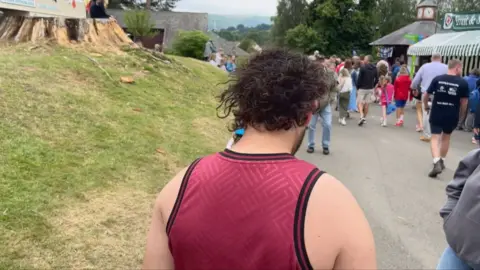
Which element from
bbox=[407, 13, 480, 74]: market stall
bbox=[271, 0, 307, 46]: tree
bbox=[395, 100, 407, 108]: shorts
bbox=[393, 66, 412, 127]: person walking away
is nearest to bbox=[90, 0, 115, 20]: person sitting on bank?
bbox=[393, 66, 412, 127]: person walking away

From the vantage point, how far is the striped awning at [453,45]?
16622 mm

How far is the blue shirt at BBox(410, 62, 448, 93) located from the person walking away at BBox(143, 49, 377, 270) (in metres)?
9.11

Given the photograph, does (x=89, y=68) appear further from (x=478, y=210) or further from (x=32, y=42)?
(x=478, y=210)

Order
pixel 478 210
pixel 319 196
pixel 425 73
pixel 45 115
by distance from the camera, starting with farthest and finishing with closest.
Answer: pixel 425 73
pixel 45 115
pixel 478 210
pixel 319 196

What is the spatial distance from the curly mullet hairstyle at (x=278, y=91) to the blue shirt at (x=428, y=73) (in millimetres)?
9026

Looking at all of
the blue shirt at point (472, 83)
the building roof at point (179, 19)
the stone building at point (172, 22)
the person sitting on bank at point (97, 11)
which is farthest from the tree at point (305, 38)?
the blue shirt at point (472, 83)

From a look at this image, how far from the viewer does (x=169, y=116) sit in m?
8.76

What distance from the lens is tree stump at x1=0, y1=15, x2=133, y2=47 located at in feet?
35.4

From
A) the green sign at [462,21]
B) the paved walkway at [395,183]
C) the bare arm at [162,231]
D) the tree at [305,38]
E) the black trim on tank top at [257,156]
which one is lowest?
the paved walkway at [395,183]

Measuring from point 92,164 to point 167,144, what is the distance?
1.81 meters

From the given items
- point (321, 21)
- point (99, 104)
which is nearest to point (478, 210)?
point (99, 104)

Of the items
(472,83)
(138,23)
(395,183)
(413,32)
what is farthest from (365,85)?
(413,32)

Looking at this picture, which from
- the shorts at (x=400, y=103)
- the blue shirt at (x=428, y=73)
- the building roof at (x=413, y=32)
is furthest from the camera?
the building roof at (x=413, y=32)

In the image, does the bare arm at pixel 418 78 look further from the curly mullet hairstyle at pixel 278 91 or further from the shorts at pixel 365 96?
the curly mullet hairstyle at pixel 278 91
